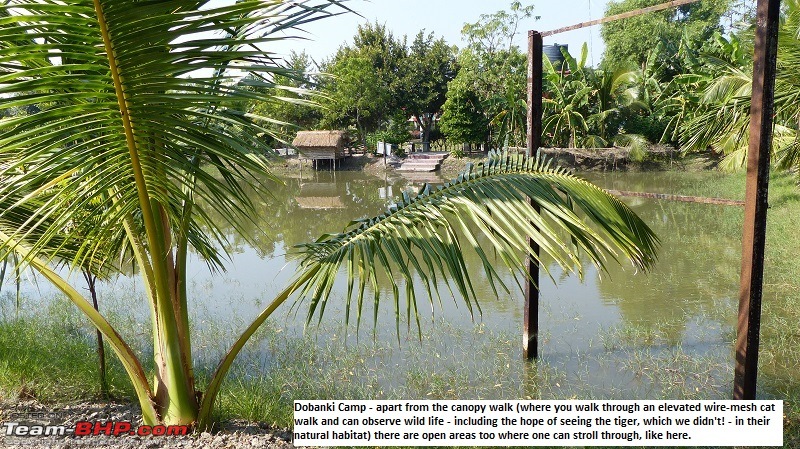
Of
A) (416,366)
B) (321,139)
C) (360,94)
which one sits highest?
(360,94)

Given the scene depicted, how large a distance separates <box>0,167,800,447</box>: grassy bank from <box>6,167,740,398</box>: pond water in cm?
2

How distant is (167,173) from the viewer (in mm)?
1837

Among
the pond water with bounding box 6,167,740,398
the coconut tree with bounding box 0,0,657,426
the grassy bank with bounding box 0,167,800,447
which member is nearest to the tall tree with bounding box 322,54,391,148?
the pond water with bounding box 6,167,740,398

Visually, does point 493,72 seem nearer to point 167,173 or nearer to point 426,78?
point 426,78

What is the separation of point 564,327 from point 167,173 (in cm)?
360

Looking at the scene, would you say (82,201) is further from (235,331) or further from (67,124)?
(235,331)

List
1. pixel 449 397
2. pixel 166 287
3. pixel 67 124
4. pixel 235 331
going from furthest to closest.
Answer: pixel 235 331, pixel 449 397, pixel 166 287, pixel 67 124

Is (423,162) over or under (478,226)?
under

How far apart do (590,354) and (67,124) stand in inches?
139

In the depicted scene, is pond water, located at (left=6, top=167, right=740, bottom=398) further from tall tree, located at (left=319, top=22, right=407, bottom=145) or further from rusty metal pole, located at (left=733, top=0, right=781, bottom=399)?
tall tree, located at (left=319, top=22, right=407, bottom=145)

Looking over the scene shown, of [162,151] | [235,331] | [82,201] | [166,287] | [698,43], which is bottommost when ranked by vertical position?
[235,331]

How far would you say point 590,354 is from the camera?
4.10 m

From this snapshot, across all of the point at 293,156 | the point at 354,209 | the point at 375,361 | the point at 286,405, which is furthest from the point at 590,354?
the point at 293,156
